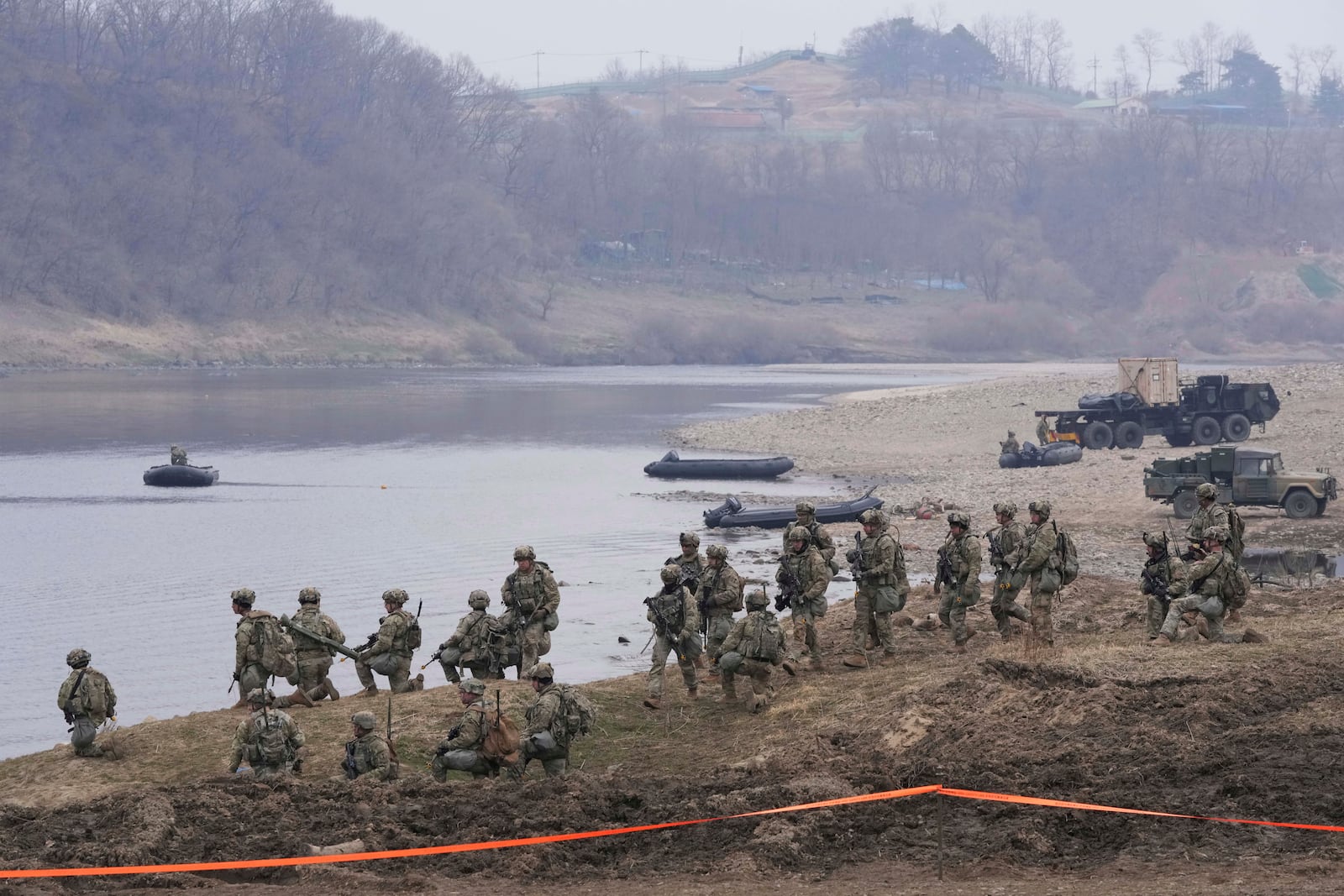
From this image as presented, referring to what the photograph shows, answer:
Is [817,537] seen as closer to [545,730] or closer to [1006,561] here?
[1006,561]

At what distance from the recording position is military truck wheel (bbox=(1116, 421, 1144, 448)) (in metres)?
50.1

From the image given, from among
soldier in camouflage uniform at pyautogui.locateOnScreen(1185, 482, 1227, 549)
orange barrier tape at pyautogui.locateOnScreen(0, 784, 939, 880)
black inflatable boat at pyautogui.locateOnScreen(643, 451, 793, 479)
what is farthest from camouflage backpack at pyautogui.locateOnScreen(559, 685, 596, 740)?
black inflatable boat at pyautogui.locateOnScreen(643, 451, 793, 479)

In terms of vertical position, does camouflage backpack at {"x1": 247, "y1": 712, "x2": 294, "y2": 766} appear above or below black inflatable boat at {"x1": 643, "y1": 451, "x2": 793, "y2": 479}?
above

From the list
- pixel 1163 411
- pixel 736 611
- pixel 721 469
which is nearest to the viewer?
pixel 736 611

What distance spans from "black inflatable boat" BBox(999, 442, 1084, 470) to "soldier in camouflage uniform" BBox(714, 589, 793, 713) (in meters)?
31.5

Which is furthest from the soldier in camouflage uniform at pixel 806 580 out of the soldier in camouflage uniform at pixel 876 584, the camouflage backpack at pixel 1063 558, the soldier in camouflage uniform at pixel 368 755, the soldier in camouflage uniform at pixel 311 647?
the soldier in camouflage uniform at pixel 368 755

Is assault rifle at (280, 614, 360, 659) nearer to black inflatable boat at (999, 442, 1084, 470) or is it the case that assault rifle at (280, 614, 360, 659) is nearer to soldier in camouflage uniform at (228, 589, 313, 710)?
soldier in camouflage uniform at (228, 589, 313, 710)

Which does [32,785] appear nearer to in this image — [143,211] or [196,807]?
[196,807]

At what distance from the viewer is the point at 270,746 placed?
14.7 metres

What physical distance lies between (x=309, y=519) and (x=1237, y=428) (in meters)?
26.7


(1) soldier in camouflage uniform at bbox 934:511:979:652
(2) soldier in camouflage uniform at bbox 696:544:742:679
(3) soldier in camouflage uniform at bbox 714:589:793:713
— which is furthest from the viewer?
(1) soldier in camouflage uniform at bbox 934:511:979:652

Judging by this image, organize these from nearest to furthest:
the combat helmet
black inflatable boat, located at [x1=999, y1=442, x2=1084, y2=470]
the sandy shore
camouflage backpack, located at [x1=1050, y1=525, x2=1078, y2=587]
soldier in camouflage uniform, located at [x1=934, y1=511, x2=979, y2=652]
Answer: the combat helmet < camouflage backpack, located at [x1=1050, y1=525, x2=1078, y2=587] < soldier in camouflage uniform, located at [x1=934, y1=511, x2=979, y2=652] < the sandy shore < black inflatable boat, located at [x1=999, y1=442, x2=1084, y2=470]

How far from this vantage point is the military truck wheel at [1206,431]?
50156mm

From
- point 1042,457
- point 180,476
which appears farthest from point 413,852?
point 180,476
